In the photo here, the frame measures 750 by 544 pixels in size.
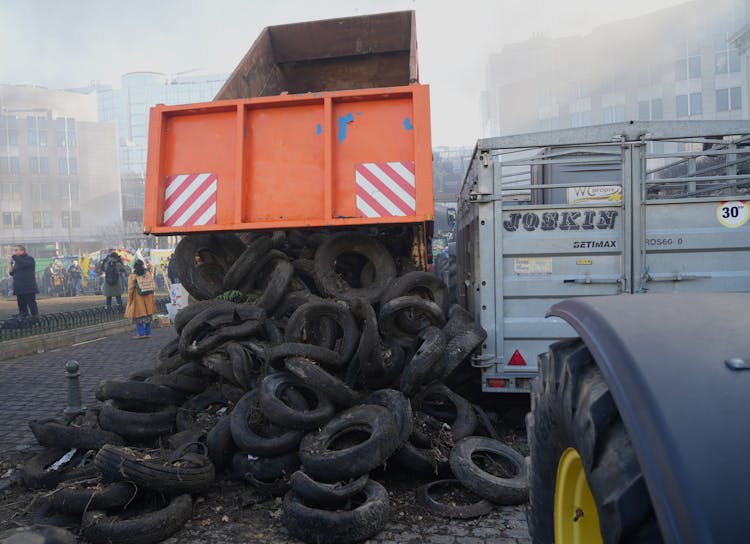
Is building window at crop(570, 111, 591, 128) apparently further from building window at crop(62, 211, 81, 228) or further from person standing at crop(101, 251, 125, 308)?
building window at crop(62, 211, 81, 228)

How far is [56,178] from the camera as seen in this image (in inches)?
2143

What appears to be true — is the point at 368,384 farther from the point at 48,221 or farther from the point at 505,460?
the point at 48,221

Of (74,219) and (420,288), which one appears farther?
(74,219)

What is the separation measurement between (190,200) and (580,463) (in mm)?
4363

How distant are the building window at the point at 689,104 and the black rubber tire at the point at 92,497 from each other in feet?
177

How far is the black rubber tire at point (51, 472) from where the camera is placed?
403 cm

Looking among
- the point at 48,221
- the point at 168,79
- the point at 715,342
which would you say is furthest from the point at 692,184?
the point at 168,79

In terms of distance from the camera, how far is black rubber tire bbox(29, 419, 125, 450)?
14.1 feet

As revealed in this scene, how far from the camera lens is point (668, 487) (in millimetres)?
1100

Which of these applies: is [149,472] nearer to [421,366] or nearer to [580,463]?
[421,366]

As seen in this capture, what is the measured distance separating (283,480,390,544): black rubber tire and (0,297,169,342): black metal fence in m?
9.60

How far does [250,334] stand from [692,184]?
4.31 metres

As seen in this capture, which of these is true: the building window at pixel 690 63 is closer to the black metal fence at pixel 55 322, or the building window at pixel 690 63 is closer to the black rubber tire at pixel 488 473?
the black metal fence at pixel 55 322

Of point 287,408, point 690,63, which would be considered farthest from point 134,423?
point 690,63
